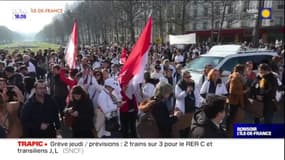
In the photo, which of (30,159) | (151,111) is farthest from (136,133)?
(30,159)

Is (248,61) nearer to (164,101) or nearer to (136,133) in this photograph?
(164,101)

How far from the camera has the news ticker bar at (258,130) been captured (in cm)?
307

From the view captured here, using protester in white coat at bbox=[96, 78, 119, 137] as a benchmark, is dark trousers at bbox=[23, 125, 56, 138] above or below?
below

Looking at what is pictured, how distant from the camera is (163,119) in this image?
3.33 meters

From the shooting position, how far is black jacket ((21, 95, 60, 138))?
3248mm

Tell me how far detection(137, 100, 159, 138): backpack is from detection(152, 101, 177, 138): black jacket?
4 centimetres

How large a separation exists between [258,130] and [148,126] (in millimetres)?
1019

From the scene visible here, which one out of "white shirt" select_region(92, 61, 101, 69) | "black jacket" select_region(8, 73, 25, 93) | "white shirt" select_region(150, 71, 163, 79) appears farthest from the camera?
"white shirt" select_region(92, 61, 101, 69)

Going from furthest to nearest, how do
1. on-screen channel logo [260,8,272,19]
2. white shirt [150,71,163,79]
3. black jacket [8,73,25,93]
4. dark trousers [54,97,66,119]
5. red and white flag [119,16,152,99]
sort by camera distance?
white shirt [150,71,163,79]
black jacket [8,73,25,93]
dark trousers [54,97,66,119]
red and white flag [119,16,152,99]
on-screen channel logo [260,8,272,19]

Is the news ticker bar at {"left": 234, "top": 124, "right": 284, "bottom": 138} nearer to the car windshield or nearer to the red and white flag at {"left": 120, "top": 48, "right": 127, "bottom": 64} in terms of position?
the car windshield

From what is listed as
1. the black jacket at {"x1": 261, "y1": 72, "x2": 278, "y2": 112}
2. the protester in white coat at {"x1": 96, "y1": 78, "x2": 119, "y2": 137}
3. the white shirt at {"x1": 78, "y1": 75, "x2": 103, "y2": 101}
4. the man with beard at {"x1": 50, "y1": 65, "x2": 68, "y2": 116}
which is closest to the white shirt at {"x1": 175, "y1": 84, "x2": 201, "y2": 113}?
the black jacket at {"x1": 261, "y1": 72, "x2": 278, "y2": 112}

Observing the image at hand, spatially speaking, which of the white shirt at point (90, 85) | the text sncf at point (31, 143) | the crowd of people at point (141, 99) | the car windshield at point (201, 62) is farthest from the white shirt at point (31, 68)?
the car windshield at point (201, 62)

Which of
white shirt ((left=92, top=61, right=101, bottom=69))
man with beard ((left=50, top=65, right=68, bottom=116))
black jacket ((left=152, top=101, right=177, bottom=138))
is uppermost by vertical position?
white shirt ((left=92, top=61, right=101, bottom=69))

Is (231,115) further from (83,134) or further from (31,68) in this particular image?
(31,68)
